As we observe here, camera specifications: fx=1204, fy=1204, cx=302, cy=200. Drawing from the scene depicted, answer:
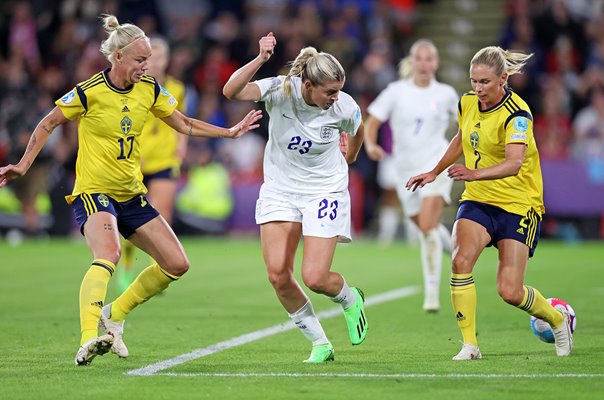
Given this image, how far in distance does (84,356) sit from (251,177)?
14.8m

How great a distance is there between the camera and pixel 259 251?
19594 millimetres

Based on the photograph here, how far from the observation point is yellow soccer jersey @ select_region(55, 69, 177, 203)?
8203 millimetres

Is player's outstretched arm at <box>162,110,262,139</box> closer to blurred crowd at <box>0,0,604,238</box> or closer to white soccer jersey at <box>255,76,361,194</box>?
white soccer jersey at <box>255,76,361,194</box>

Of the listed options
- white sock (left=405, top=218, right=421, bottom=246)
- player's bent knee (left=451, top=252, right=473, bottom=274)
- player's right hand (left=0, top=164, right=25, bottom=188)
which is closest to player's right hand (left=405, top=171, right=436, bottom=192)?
player's bent knee (left=451, top=252, right=473, bottom=274)

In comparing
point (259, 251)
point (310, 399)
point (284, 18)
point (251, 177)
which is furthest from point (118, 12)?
point (310, 399)

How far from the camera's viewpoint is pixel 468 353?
8078 millimetres

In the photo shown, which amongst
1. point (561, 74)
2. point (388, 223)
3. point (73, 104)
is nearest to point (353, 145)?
point (73, 104)

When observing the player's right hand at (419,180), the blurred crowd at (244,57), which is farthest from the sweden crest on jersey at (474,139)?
the blurred crowd at (244,57)

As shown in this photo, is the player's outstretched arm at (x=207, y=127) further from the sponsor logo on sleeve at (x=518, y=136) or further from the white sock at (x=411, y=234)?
the white sock at (x=411, y=234)

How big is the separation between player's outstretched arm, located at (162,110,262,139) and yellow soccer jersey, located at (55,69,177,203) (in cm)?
21

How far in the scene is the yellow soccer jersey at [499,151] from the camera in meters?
8.12

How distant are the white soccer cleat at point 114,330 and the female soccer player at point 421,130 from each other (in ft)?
13.5

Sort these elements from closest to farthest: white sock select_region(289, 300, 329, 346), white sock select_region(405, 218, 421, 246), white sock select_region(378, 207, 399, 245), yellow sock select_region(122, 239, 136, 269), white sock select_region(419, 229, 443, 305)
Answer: white sock select_region(289, 300, 329, 346) < white sock select_region(419, 229, 443, 305) < yellow sock select_region(122, 239, 136, 269) < white sock select_region(405, 218, 421, 246) < white sock select_region(378, 207, 399, 245)

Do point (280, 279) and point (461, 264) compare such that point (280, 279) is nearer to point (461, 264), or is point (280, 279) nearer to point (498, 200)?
point (461, 264)
